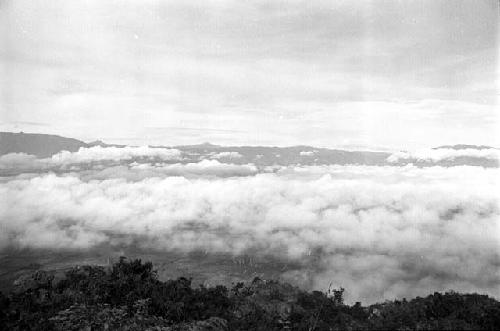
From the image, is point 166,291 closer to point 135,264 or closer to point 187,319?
point 187,319

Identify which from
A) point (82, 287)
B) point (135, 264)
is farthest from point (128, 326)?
point (135, 264)

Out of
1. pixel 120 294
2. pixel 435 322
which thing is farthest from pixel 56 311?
pixel 435 322

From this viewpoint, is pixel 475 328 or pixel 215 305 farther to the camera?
pixel 215 305

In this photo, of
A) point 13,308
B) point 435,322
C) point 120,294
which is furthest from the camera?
point 120,294

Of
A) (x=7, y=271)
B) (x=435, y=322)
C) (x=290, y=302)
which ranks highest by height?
(x=435, y=322)

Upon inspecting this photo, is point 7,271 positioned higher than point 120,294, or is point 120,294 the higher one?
point 120,294

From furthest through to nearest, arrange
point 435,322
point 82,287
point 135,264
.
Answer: point 135,264
point 82,287
point 435,322

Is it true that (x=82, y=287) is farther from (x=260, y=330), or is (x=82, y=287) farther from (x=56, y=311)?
(x=260, y=330)
